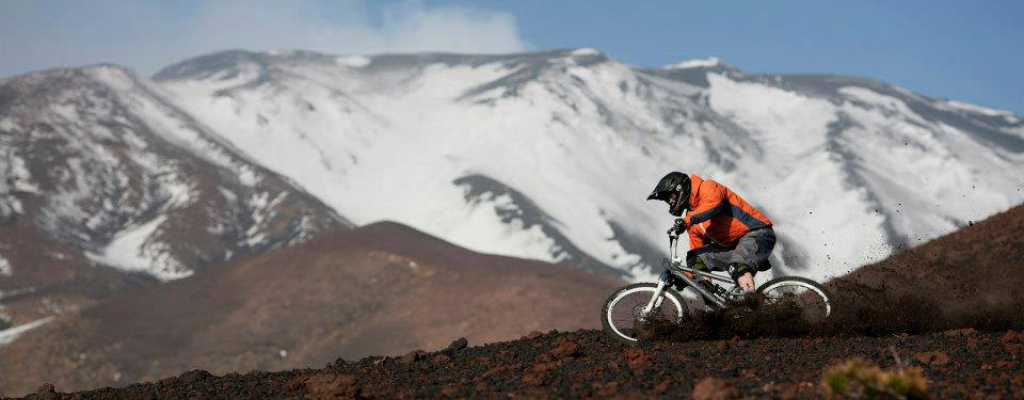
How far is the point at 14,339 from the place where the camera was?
78750 mm

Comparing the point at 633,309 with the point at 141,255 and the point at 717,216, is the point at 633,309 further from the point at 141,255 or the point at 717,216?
the point at 141,255

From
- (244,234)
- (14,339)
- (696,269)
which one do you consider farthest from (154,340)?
(244,234)

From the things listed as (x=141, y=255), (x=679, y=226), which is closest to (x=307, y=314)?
(x=679, y=226)

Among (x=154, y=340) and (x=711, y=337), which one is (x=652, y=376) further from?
(x=154, y=340)

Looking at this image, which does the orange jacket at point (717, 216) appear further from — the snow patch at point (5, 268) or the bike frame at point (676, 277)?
the snow patch at point (5, 268)

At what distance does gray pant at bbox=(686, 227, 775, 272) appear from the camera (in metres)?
13.4

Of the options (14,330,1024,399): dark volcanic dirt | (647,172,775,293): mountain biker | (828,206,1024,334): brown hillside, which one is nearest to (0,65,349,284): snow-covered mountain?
(828,206,1024,334): brown hillside

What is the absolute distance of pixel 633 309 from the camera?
46.4ft

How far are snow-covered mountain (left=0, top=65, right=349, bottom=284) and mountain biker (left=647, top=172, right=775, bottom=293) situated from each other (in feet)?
443

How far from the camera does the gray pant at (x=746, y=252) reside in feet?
44.1

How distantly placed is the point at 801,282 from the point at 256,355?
62854 millimetres

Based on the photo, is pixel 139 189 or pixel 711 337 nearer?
pixel 711 337

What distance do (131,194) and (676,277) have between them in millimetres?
164604

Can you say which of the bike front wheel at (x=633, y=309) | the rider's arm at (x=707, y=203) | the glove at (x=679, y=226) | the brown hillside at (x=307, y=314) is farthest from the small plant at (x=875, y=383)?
the brown hillside at (x=307, y=314)
